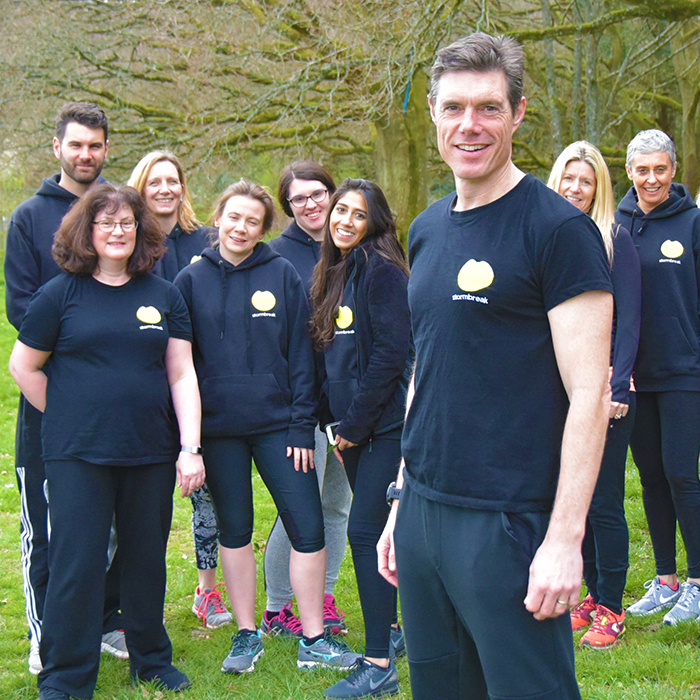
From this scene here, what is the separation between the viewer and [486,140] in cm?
200

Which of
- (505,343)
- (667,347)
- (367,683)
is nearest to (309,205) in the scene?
(667,347)

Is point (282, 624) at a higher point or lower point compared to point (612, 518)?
lower

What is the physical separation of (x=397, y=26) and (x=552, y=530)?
23.4ft

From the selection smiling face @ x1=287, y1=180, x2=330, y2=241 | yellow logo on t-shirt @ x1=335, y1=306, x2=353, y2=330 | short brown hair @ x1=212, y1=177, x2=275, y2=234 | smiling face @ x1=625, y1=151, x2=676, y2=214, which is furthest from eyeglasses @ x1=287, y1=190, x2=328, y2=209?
smiling face @ x1=625, y1=151, x2=676, y2=214

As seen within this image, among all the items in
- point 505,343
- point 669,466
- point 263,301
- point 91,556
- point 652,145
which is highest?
point 652,145

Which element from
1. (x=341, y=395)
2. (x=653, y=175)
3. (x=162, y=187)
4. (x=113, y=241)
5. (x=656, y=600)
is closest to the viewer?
(x=113, y=241)

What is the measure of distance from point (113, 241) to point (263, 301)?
758mm

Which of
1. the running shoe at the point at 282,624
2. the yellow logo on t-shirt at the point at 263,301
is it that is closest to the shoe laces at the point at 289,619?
the running shoe at the point at 282,624

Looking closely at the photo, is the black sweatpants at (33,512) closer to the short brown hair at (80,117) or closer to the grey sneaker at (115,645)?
the grey sneaker at (115,645)

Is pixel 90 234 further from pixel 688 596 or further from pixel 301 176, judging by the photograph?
pixel 688 596

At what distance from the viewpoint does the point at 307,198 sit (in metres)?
4.49

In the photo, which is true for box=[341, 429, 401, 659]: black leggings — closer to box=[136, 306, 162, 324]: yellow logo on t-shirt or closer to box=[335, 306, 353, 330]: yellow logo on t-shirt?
box=[335, 306, 353, 330]: yellow logo on t-shirt

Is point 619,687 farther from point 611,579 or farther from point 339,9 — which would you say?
point 339,9

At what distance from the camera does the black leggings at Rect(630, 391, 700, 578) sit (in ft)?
13.3
